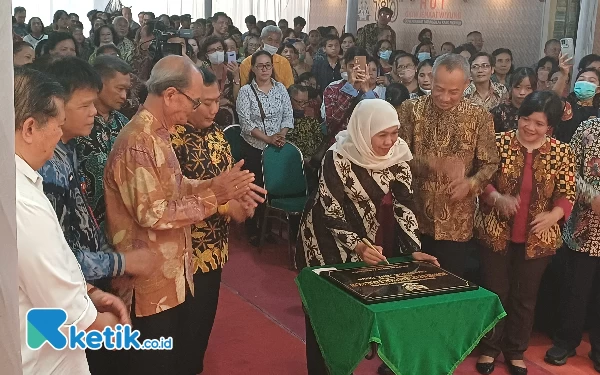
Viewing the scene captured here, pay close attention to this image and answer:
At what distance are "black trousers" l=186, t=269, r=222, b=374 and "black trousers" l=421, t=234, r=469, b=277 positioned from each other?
41.1 inches

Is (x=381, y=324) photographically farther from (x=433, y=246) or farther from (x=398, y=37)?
(x=398, y=37)

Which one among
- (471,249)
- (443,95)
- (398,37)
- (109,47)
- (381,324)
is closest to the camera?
(381,324)

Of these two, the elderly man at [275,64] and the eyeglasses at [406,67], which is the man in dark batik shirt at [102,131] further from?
the eyeglasses at [406,67]

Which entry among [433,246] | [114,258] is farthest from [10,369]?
[433,246]

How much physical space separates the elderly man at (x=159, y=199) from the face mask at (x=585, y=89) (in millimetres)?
2768

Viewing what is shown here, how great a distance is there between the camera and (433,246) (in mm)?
3240

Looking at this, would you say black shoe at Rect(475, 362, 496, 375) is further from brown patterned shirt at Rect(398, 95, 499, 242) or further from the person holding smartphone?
the person holding smartphone

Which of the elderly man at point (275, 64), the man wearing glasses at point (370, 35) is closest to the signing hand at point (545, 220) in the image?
the elderly man at point (275, 64)

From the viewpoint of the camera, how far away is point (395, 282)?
2.42m

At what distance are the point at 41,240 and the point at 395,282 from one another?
145cm

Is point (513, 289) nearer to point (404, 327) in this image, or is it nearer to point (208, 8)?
point (404, 327)

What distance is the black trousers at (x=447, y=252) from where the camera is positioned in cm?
323

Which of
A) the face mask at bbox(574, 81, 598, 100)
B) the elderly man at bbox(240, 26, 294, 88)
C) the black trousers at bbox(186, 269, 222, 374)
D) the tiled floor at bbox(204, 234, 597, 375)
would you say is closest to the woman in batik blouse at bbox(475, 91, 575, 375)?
the tiled floor at bbox(204, 234, 597, 375)

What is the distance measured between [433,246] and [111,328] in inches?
77.1
